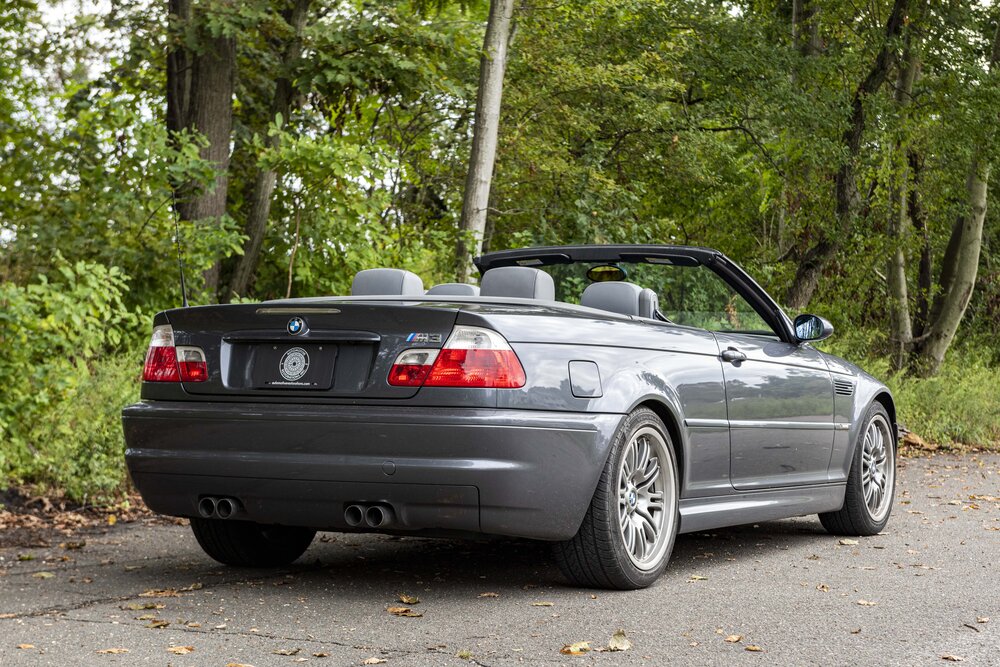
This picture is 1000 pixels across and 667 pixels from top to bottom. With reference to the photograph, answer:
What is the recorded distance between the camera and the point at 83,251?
36.1 ft

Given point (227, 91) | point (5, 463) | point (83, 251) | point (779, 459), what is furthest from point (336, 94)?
point (779, 459)

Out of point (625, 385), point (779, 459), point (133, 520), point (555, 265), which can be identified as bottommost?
point (133, 520)

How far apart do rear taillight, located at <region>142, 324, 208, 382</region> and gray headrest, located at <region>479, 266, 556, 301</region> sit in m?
1.37

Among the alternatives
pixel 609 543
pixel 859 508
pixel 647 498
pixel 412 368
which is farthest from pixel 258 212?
pixel 609 543

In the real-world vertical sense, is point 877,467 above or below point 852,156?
below

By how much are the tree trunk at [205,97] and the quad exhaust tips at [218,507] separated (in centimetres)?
733

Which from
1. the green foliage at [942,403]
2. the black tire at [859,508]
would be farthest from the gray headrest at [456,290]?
the green foliage at [942,403]

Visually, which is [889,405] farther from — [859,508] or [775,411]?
[775,411]

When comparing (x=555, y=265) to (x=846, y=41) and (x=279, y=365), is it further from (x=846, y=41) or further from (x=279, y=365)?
(x=846, y=41)

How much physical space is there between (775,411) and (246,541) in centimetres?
274

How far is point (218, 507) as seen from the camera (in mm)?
5395

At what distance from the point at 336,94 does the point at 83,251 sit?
12.6ft

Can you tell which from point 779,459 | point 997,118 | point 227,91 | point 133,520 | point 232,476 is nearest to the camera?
point 232,476

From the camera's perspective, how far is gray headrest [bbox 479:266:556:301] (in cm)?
607
